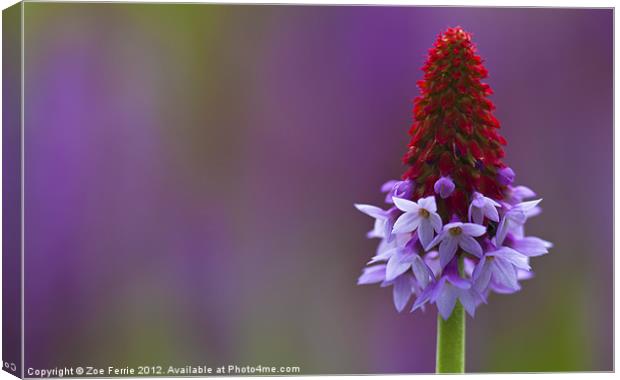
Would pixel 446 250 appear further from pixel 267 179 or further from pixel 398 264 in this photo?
pixel 267 179

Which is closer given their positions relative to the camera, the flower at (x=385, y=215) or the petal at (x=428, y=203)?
the petal at (x=428, y=203)

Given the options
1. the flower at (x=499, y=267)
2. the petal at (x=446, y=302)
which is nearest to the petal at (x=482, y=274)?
the flower at (x=499, y=267)

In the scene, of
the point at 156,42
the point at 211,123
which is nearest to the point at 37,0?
the point at 156,42

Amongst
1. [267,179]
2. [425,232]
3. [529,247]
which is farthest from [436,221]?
[267,179]

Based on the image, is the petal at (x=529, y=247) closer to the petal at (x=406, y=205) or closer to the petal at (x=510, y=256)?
the petal at (x=510, y=256)

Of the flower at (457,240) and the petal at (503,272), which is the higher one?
the flower at (457,240)

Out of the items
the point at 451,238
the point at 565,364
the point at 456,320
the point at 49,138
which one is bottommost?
the point at 565,364

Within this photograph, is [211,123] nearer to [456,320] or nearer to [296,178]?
[296,178]

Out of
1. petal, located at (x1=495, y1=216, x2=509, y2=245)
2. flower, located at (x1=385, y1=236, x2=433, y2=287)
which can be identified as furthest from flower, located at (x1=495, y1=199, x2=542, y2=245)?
flower, located at (x1=385, y1=236, x2=433, y2=287)
